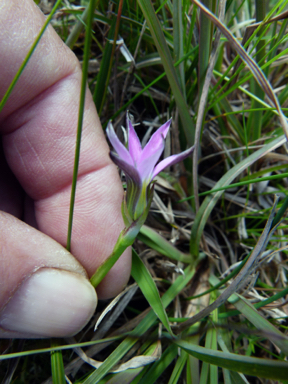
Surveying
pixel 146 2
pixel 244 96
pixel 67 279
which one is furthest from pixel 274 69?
pixel 67 279

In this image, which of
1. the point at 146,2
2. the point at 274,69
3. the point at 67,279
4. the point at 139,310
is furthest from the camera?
the point at 274,69

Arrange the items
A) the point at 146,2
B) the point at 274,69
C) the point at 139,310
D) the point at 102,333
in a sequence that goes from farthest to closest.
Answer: the point at 274,69 → the point at 139,310 → the point at 102,333 → the point at 146,2

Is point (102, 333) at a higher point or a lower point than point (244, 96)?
lower

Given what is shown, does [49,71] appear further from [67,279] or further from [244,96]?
[244,96]

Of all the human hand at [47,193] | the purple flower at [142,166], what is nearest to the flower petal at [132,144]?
the purple flower at [142,166]

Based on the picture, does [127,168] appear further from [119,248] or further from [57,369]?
[57,369]

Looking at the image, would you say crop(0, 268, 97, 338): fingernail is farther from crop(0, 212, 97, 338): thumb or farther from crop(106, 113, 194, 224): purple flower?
crop(106, 113, 194, 224): purple flower

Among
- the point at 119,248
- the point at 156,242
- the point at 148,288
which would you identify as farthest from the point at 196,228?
the point at 119,248
